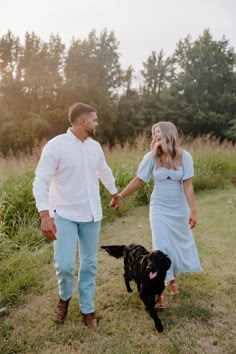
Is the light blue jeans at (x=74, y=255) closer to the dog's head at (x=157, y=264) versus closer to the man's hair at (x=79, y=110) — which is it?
the dog's head at (x=157, y=264)

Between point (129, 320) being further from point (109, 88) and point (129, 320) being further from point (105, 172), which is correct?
point (109, 88)

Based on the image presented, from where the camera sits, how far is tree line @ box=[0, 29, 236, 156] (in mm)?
27594

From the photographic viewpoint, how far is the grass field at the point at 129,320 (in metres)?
2.99

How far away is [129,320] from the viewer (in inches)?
135

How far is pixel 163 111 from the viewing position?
3167 cm

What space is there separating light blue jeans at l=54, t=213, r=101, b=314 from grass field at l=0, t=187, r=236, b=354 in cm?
31

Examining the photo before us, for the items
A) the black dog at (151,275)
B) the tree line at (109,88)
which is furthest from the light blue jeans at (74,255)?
the tree line at (109,88)

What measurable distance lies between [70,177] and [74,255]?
673 mm

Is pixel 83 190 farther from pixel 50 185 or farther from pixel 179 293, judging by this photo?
pixel 179 293

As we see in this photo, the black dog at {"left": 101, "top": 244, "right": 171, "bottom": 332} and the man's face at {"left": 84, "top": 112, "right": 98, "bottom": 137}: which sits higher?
the man's face at {"left": 84, "top": 112, "right": 98, "bottom": 137}

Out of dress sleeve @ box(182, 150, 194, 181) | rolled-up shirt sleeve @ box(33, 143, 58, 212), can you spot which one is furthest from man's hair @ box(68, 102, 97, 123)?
dress sleeve @ box(182, 150, 194, 181)

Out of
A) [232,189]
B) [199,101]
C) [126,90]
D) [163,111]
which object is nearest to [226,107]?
[199,101]

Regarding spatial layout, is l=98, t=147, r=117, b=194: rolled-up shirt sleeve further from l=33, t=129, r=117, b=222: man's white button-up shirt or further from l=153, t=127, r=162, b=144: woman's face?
l=153, t=127, r=162, b=144: woman's face

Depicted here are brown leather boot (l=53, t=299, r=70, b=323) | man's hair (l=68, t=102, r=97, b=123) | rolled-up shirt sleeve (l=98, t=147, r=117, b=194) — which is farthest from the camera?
rolled-up shirt sleeve (l=98, t=147, r=117, b=194)
